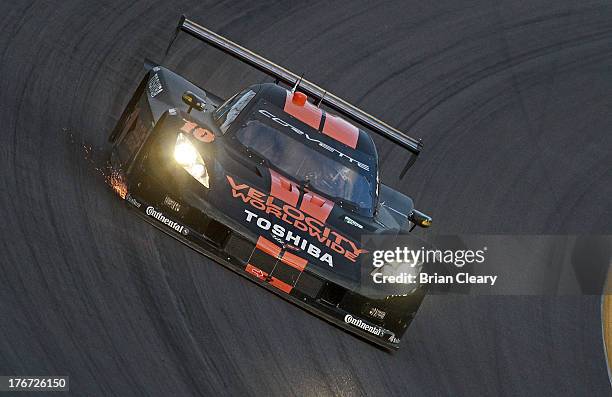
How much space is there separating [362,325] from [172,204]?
201 cm

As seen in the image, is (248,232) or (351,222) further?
(351,222)

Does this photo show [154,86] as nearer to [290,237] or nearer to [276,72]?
[276,72]

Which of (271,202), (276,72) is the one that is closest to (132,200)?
(271,202)

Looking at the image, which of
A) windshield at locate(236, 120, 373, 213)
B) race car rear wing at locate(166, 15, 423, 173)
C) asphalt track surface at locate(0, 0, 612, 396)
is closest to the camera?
asphalt track surface at locate(0, 0, 612, 396)

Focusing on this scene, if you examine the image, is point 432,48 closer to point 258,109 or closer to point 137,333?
point 258,109

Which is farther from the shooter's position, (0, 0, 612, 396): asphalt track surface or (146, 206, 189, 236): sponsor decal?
(146, 206, 189, 236): sponsor decal

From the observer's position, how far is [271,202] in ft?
33.4

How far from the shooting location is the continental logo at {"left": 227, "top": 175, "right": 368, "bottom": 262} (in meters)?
10.1

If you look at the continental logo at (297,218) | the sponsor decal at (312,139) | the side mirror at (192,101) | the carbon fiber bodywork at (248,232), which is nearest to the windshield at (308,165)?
the sponsor decal at (312,139)

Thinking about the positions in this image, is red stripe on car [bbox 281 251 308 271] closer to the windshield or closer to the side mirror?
the windshield

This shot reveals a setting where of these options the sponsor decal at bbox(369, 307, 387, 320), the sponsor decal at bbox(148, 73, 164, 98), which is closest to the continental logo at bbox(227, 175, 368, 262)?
the sponsor decal at bbox(369, 307, 387, 320)

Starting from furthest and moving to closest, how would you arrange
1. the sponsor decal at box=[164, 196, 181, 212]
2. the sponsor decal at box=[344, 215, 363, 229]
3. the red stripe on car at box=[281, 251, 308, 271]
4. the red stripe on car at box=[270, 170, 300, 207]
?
1. the sponsor decal at box=[344, 215, 363, 229]
2. the red stripe on car at box=[270, 170, 300, 207]
3. the sponsor decal at box=[164, 196, 181, 212]
4. the red stripe on car at box=[281, 251, 308, 271]

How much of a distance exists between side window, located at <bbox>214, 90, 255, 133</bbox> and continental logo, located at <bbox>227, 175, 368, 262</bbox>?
4.03ft

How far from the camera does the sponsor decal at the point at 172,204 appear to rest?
33.1 ft
